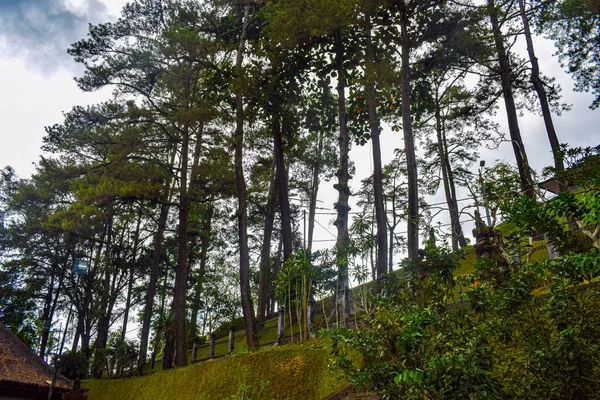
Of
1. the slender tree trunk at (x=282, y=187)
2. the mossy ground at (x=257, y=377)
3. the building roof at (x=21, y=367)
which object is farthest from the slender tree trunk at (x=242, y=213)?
the building roof at (x=21, y=367)

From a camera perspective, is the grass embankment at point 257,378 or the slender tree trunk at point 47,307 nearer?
the grass embankment at point 257,378

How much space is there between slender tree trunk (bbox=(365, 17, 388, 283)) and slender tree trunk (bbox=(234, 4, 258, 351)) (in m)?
3.48

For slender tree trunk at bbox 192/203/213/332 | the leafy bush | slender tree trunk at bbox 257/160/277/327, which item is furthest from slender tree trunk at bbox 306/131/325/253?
the leafy bush

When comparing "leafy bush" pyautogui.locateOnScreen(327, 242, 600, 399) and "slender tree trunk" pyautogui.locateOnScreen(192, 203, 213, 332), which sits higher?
"slender tree trunk" pyautogui.locateOnScreen(192, 203, 213, 332)

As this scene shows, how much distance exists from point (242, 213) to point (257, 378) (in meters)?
5.08

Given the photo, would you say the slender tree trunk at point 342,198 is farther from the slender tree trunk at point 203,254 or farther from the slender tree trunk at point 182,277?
the slender tree trunk at point 203,254

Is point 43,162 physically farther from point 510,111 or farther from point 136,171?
point 510,111

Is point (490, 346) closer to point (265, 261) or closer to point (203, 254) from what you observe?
point (265, 261)

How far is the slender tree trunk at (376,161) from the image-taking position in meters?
11.8

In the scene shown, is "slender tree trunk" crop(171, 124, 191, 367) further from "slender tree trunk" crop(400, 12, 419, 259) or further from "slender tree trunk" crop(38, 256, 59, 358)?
"slender tree trunk" crop(38, 256, 59, 358)

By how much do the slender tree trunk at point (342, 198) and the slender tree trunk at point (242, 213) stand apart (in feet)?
7.82

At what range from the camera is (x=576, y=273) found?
3111mm

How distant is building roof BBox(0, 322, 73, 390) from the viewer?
11.9 metres

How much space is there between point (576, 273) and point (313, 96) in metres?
12.2
